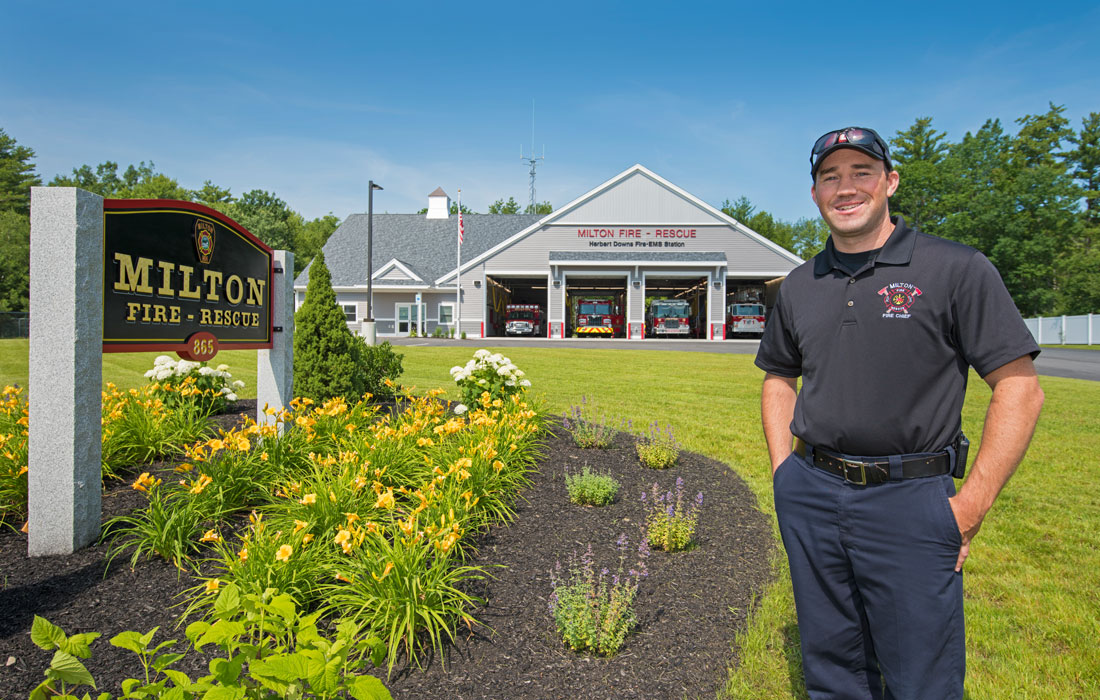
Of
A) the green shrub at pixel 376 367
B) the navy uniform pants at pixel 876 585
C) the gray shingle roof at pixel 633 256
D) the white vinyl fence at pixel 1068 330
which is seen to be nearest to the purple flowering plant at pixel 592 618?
the navy uniform pants at pixel 876 585

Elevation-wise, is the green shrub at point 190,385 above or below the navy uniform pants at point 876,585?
above

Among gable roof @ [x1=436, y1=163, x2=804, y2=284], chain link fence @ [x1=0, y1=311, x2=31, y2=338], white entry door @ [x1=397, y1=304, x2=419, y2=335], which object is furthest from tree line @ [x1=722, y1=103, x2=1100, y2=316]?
chain link fence @ [x1=0, y1=311, x2=31, y2=338]

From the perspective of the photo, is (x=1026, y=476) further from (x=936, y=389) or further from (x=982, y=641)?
(x=936, y=389)

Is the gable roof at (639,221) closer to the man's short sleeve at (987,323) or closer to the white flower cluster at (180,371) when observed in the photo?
the white flower cluster at (180,371)

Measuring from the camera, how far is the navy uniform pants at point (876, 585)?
6.75ft

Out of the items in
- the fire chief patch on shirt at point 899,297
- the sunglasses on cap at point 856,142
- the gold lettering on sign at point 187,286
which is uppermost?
the sunglasses on cap at point 856,142

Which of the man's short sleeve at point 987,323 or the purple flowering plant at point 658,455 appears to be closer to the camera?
the man's short sleeve at point 987,323

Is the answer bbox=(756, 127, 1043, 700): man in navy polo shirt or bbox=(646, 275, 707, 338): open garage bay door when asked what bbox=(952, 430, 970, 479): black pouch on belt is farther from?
bbox=(646, 275, 707, 338): open garage bay door

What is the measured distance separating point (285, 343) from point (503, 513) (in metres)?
3.32

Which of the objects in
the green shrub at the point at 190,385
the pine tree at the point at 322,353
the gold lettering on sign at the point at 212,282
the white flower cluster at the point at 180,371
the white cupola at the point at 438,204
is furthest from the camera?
the white cupola at the point at 438,204

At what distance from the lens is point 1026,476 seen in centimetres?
671

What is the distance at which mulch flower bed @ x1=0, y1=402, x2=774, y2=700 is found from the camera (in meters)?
2.84

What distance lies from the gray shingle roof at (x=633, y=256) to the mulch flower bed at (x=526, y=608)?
29.9m

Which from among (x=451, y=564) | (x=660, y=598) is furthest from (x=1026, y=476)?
(x=451, y=564)
